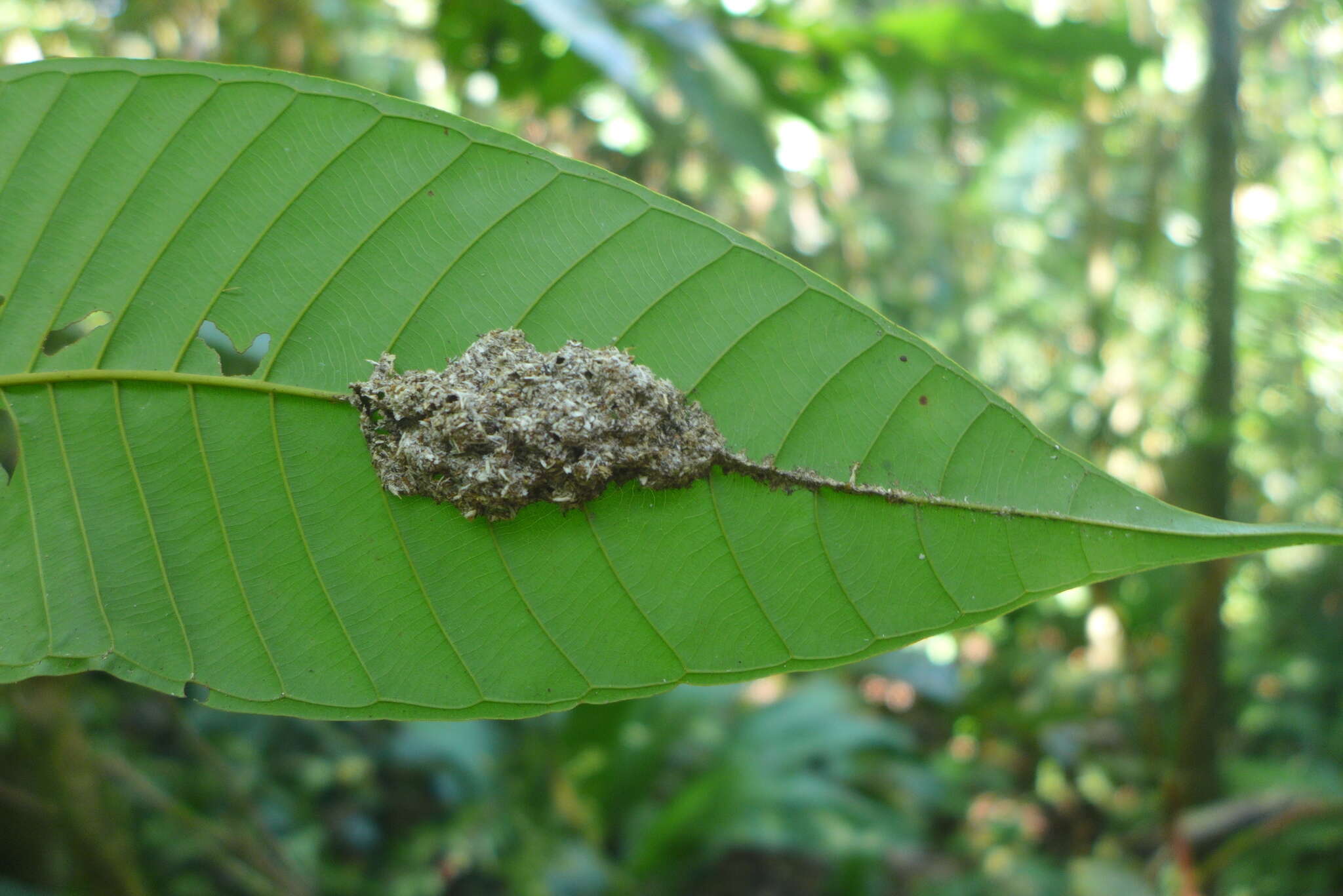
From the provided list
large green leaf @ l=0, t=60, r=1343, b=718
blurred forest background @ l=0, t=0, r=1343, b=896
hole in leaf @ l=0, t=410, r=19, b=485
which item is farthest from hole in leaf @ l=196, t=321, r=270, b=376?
blurred forest background @ l=0, t=0, r=1343, b=896

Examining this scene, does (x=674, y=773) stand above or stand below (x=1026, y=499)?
above

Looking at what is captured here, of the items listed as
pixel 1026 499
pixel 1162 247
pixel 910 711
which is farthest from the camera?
pixel 910 711

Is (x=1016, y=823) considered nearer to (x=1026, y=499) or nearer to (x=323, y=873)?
(x=323, y=873)

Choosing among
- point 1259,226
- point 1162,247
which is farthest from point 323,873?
point 1162,247

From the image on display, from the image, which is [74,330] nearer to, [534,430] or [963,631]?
[534,430]

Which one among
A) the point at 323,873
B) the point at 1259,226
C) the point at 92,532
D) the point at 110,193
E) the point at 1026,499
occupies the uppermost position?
the point at 1259,226

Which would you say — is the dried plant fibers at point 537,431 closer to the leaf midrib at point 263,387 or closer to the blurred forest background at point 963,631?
the leaf midrib at point 263,387

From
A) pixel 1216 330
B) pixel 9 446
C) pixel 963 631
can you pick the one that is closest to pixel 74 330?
pixel 9 446

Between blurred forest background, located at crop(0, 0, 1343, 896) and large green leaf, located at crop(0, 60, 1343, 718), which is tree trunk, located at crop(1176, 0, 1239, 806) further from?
large green leaf, located at crop(0, 60, 1343, 718)
